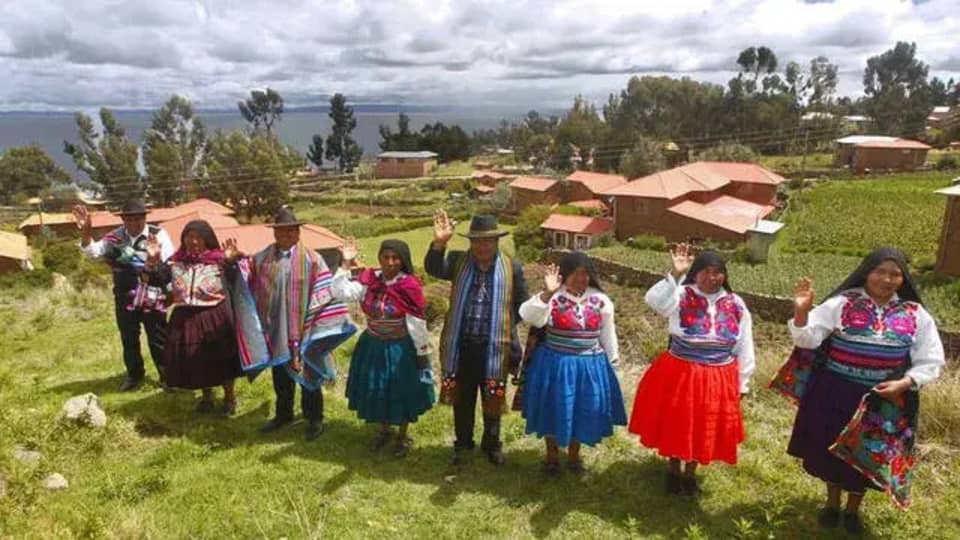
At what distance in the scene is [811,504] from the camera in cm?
419

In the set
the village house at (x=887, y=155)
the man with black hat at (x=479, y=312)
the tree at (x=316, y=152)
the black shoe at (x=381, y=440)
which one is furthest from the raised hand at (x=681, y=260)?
the tree at (x=316, y=152)

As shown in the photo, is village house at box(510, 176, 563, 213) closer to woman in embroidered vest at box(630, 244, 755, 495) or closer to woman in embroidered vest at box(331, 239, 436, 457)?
woman in embroidered vest at box(331, 239, 436, 457)

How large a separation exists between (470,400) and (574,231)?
27.7 meters

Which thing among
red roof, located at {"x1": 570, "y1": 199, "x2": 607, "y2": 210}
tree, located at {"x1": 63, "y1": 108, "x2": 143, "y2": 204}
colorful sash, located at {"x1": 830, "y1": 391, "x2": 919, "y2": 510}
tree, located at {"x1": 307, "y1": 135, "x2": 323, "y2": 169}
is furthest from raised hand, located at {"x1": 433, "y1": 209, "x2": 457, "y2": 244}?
tree, located at {"x1": 307, "y1": 135, "x2": 323, "y2": 169}

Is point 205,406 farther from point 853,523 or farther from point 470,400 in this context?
point 853,523

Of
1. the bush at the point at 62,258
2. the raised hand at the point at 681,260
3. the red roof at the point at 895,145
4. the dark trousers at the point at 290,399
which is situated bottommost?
the bush at the point at 62,258

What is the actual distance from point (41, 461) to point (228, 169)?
154 ft

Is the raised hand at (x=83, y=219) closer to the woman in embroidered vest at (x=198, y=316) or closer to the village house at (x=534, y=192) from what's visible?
the woman in embroidered vest at (x=198, y=316)

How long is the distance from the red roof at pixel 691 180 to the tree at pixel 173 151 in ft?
116

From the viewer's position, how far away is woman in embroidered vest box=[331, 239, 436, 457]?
4.65 m

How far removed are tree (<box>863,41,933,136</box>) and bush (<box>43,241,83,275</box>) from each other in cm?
7295

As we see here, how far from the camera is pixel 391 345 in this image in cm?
471

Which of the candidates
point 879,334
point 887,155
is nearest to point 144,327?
point 879,334

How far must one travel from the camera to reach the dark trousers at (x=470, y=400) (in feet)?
15.0
